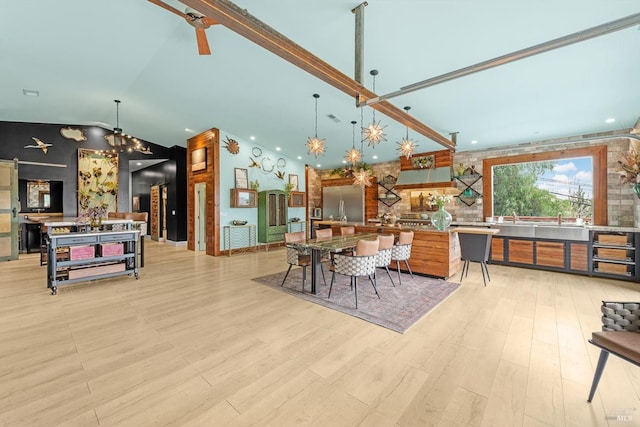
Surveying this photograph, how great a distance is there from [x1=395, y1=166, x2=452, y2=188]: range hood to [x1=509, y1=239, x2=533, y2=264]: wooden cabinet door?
78.6 inches

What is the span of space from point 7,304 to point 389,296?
16.8 ft

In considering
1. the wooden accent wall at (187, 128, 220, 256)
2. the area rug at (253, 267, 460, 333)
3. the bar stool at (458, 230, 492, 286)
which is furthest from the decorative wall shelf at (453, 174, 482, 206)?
the wooden accent wall at (187, 128, 220, 256)

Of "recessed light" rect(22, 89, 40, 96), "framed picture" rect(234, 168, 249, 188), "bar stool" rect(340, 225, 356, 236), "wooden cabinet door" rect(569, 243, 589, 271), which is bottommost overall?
"wooden cabinet door" rect(569, 243, 589, 271)

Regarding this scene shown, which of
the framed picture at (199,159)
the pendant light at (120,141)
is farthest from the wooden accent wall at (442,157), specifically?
the pendant light at (120,141)

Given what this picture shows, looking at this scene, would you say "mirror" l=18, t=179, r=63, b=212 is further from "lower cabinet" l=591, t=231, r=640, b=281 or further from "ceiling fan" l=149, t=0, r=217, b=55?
"lower cabinet" l=591, t=231, r=640, b=281

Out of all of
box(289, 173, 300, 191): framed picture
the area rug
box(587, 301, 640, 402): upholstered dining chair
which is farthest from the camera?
box(289, 173, 300, 191): framed picture

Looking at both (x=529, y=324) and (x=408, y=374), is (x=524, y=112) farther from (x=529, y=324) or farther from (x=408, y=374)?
(x=408, y=374)

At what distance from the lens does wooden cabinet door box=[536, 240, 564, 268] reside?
5.13 m

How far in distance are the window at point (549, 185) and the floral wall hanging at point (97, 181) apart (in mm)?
10654

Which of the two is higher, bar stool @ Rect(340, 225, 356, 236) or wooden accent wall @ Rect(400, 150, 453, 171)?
wooden accent wall @ Rect(400, 150, 453, 171)

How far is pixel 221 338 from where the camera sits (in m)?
2.61

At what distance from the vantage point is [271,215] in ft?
26.2

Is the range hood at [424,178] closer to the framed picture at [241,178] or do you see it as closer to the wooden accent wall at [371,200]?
the wooden accent wall at [371,200]

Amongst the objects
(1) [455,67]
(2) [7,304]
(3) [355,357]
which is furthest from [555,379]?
(2) [7,304]
